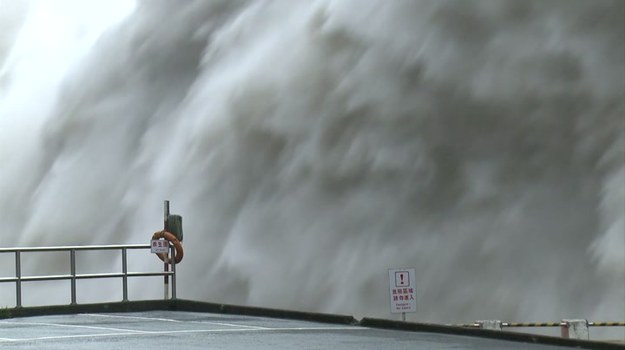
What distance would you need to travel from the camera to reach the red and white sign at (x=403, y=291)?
18.8 m

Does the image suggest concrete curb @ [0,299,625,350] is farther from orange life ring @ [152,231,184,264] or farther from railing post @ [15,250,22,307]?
orange life ring @ [152,231,184,264]

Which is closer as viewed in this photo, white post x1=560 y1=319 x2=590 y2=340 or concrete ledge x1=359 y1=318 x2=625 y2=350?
concrete ledge x1=359 y1=318 x2=625 y2=350

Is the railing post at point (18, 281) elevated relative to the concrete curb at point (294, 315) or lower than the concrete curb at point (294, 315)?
elevated

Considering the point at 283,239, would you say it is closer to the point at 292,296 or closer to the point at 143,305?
the point at 292,296

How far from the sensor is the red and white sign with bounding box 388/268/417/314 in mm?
18797

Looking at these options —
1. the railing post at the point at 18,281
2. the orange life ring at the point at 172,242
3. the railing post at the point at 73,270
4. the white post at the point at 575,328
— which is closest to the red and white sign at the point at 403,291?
the orange life ring at the point at 172,242

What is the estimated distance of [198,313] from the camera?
65.9ft

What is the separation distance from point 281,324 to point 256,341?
2611 mm

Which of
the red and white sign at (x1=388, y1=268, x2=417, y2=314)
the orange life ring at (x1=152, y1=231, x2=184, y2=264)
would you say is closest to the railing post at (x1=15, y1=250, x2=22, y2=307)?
the orange life ring at (x1=152, y1=231, x2=184, y2=264)

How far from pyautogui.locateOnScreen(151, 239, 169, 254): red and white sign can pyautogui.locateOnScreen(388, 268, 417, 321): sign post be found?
421 centimetres

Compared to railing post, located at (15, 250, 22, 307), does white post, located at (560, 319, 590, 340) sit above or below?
below

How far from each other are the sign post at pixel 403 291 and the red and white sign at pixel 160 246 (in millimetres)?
4213

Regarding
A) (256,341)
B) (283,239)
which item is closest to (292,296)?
(283,239)

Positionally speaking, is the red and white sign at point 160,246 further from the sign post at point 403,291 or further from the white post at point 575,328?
the white post at point 575,328
